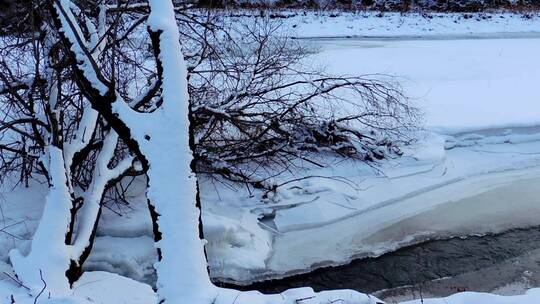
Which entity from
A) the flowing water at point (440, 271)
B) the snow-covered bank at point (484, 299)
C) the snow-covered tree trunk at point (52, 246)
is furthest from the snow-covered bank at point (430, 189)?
the snow-covered bank at point (484, 299)

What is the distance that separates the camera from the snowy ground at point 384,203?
21.6ft

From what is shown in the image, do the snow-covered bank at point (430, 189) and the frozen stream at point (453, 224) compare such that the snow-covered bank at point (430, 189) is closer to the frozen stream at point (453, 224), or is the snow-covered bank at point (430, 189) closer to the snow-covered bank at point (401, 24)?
the frozen stream at point (453, 224)

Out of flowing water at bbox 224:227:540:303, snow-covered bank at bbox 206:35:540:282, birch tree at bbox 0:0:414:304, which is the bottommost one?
flowing water at bbox 224:227:540:303

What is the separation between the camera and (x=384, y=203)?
26.3ft

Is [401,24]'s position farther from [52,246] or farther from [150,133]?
[150,133]

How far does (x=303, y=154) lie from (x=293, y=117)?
2.08 ft

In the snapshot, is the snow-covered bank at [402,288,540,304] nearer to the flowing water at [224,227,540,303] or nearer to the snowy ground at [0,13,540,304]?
the snowy ground at [0,13,540,304]

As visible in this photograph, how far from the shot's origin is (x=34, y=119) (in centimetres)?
621

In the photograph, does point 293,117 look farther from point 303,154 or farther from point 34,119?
point 34,119

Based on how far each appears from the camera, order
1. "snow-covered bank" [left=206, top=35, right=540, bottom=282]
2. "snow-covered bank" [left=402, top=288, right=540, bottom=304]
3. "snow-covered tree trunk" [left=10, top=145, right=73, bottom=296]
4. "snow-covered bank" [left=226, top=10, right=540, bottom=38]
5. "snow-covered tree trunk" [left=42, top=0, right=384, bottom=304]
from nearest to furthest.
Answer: "snow-covered tree trunk" [left=42, top=0, right=384, bottom=304] < "snow-covered bank" [left=402, top=288, right=540, bottom=304] < "snow-covered tree trunk" [left=10, top=145, right=73, bottom=296] < "snow-covered bank" [left=206, top=35, right=540, bottom=282] < "snow-covered bank" [left=226, top=10, right=540, bottom=38]

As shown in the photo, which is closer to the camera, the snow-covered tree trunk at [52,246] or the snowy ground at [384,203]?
the snow-covered tree trunk at [52,246]

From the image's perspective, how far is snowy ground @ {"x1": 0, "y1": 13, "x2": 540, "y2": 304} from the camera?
6.59 metres

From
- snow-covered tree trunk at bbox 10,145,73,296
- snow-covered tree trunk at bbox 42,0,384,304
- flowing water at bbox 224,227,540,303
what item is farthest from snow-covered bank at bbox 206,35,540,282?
snow-covered tree trunk at bbox 42,0,384,304

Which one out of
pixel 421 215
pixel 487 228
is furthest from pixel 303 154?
pixel 487 228
